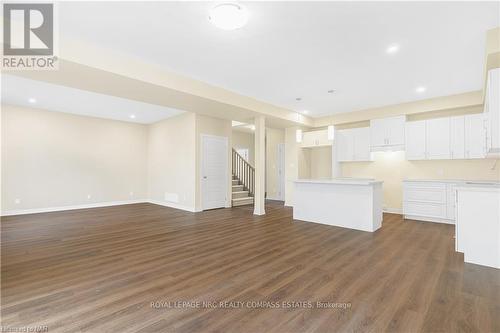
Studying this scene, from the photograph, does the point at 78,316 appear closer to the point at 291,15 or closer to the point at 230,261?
the point at 230,261

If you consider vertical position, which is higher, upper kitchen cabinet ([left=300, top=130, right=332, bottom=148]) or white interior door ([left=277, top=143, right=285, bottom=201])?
upper kitchen cabinet ([left=300, top=130, right=332, bottom=148])

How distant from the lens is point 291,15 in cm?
265

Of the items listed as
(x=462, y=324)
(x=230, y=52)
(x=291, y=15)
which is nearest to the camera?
(x=462, y=324)

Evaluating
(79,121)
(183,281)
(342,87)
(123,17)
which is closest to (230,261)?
(183,281)

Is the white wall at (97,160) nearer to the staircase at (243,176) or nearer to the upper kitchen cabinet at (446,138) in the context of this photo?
the staircase at (243,176)

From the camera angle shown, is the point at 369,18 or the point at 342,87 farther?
the point at 342,87

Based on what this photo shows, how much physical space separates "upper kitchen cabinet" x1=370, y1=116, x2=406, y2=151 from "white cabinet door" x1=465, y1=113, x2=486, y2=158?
1229mm

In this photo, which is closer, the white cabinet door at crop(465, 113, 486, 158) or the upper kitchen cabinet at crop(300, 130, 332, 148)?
the white cabinet door at crop(465, 113, 486, 158)

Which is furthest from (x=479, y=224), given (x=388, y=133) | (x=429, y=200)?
(x=388, y=133)

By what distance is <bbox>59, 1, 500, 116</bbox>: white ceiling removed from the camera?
8.44ft

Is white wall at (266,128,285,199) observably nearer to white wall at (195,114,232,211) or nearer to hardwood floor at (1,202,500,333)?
white wall at (195,114,232,211)

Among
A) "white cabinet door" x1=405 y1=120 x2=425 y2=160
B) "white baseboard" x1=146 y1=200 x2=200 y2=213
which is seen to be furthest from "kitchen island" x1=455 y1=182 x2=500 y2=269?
"white baseboard" x1=146 y1=200 x2=200 y2=213

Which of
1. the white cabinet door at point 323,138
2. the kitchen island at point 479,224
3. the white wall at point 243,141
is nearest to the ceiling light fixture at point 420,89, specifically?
the white cabinet door at point 323,138

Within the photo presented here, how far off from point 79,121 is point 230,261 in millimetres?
7165
